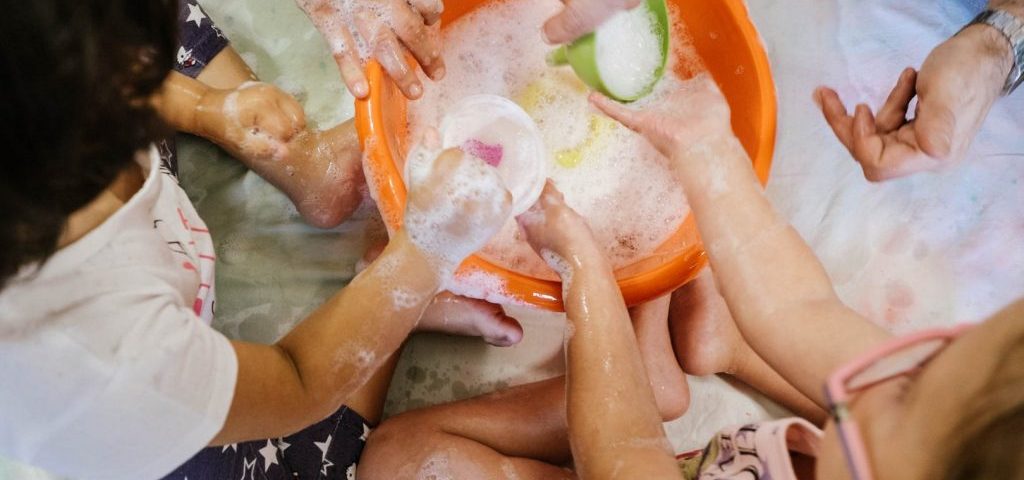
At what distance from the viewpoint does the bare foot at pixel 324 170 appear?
1.03 metres

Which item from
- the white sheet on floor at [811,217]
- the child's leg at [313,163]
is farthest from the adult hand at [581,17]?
the white sheet on floor at [811,217]

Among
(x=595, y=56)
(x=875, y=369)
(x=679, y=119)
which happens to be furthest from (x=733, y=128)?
(x=875, y=369)

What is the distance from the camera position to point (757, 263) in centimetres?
76

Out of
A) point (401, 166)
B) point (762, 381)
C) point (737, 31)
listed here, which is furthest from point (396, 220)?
point (762, 381)

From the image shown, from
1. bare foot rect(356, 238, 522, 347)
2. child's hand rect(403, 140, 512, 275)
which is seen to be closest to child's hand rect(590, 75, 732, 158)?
child's hand rect(403, 140, 512, 275)

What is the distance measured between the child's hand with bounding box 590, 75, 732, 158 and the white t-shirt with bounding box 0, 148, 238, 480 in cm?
54

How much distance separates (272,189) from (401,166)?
0.36 meters

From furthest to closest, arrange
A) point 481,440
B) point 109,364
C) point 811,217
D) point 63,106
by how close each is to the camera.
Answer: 1. point 811,217
2. point 481,440
3. point 109,364
4. point 63,106

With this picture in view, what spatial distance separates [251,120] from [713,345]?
740mm

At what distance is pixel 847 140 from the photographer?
0.99 m

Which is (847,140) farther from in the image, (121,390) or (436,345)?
(121,390)

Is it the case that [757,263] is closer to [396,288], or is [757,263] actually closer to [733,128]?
[733,128]

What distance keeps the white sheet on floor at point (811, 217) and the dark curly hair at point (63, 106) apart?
1.80 ft

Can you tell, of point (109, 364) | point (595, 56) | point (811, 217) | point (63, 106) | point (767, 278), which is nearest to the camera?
point (63, 106)
